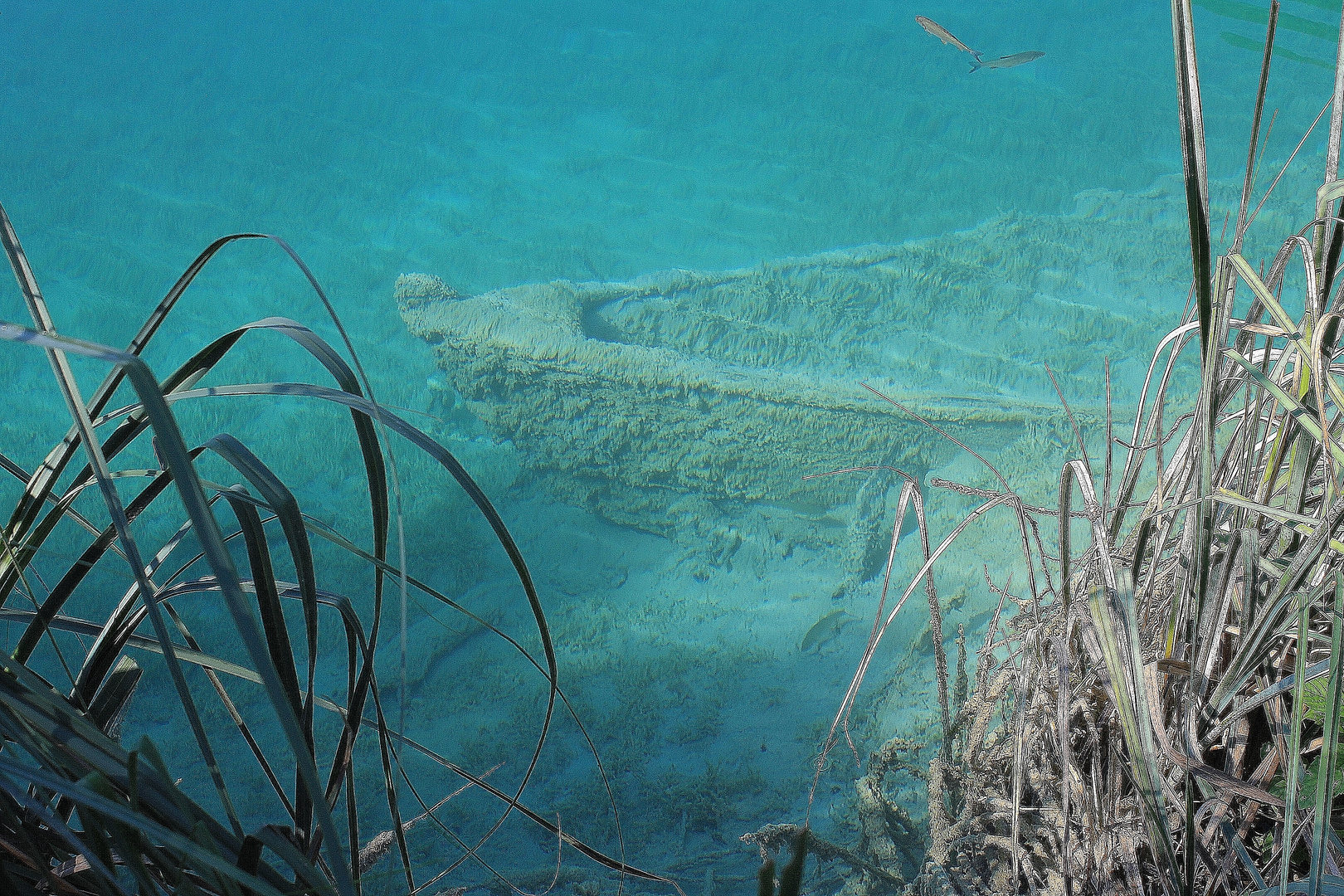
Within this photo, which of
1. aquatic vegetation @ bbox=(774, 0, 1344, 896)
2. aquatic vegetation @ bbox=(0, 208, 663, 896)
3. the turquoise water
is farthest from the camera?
the turquoise water

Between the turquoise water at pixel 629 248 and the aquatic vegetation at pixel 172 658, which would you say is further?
the turquoise water at pixel 629 248

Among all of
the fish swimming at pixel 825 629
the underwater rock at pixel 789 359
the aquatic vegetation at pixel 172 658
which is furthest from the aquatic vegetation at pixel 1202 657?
the underwater rock at pixel 789 359

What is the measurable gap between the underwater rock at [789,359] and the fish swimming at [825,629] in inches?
19.0

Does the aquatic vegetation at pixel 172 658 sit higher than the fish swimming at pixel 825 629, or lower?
higher

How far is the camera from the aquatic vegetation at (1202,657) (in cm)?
61

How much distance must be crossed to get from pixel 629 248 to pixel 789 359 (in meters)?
6.14

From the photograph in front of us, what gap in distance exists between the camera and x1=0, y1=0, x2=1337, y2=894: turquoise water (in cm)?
376

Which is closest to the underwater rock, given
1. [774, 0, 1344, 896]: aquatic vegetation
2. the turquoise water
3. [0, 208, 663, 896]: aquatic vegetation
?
the turquoise water

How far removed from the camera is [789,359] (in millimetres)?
7332

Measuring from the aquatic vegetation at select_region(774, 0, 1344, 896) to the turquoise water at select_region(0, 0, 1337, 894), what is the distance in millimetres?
1725

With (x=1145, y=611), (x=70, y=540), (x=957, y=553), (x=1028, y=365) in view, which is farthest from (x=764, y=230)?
(x=1145, y=611)

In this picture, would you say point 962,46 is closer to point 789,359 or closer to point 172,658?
point 789,359

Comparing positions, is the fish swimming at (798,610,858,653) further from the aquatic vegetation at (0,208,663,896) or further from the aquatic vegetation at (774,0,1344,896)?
the aquatic vegetation at (0,208,663,896)

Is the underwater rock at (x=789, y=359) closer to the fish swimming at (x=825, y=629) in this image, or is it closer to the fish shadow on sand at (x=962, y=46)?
the fish swimming at (x=825, y=629)
